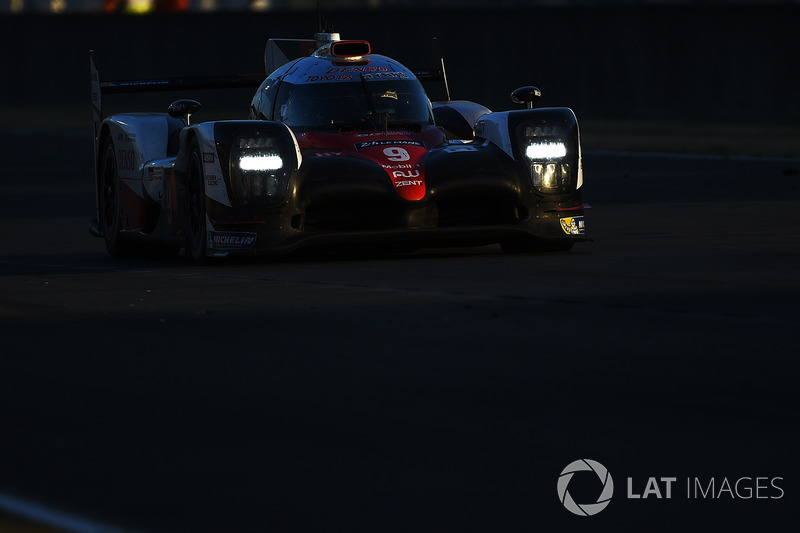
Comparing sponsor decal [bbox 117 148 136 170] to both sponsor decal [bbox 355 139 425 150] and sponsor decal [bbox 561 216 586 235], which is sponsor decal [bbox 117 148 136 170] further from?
sponsor decal [bbox 561 216 586 235]

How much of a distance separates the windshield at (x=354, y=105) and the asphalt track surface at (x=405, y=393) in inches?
48.5

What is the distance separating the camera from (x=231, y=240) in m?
10.8

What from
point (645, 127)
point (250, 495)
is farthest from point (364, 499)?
point (645, 127)

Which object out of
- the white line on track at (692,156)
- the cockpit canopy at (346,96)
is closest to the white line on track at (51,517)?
the cockpit canopy at (346,96)

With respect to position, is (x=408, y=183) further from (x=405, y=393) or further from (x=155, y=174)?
(x=405, y=393)

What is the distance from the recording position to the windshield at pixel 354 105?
11719mm

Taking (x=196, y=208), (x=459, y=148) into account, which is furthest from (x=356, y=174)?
(x=196, y=208)

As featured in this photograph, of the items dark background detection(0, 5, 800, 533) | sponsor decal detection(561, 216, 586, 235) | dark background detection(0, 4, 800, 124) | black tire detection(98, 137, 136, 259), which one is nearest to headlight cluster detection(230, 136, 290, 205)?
dark background detection(0, 5, 800, 533)

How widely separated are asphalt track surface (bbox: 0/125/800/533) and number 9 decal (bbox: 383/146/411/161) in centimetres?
69

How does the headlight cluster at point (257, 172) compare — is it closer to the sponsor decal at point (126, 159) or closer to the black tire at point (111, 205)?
the sponsor decal at point (126, 159)

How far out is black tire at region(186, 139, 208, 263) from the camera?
35.9ft

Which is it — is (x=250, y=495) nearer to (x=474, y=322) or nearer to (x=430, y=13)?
(x=474, y=322)

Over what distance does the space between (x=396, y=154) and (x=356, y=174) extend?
1.37 feet

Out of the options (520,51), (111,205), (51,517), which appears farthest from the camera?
(520,51)
